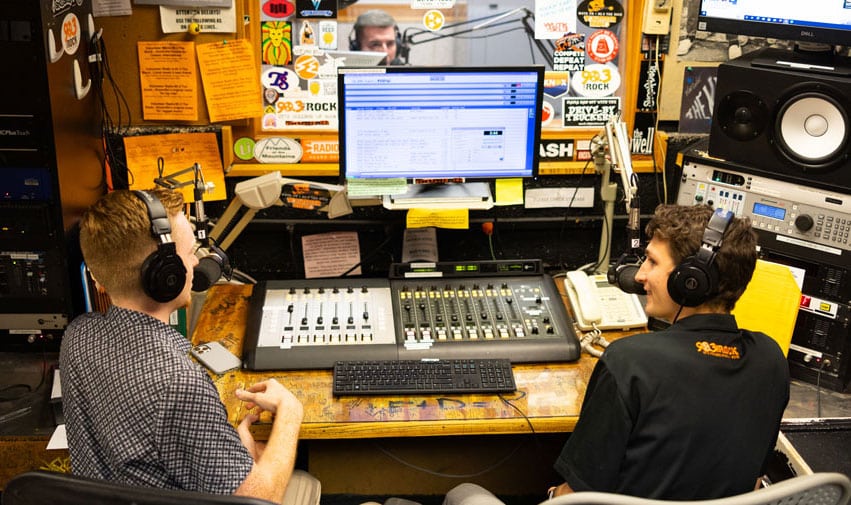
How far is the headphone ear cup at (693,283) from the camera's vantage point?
1.65 meters

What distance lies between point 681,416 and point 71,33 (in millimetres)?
1724

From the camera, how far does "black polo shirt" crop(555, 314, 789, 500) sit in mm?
1574

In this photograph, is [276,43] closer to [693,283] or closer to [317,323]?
[317,323]

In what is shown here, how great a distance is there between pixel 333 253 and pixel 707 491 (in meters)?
1.39

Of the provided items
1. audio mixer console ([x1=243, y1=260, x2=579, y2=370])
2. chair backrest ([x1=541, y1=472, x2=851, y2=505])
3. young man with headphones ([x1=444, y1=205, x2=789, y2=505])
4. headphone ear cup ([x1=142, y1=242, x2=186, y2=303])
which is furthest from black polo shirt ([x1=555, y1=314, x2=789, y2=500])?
headphone ear cup ([x1=142, y1=242, x2=186, y2=303])

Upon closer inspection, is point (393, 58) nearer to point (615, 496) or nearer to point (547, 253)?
point (547, 253)

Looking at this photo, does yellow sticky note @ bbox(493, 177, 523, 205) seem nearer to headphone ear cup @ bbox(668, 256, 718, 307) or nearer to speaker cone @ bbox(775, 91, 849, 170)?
speaker cone @ bbox(775, 91, 849, 170)

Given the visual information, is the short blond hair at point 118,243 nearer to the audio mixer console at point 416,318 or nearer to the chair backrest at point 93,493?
the chair backrest at point 93,493

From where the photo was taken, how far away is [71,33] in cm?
222

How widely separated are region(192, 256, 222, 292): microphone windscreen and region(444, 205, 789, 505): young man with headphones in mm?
952

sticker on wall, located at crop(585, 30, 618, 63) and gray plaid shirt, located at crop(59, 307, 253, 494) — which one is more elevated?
sticker on wall, located at crop(585, 30, 618, 63)

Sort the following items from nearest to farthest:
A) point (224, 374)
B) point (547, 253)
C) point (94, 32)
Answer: point (224, 374), point (94, 32), point (547, 253)

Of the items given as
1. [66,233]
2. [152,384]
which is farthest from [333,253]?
[152,384]

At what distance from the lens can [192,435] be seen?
145 cm
